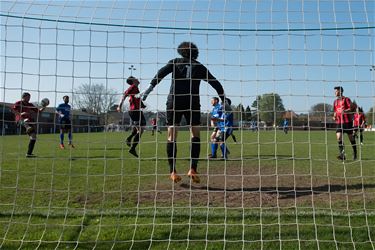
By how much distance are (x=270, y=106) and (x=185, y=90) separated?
1289 millimetres

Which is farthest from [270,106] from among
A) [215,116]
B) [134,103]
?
[215,116]

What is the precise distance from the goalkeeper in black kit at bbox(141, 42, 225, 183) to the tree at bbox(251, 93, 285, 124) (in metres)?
0.55

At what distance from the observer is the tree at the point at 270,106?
4.30m

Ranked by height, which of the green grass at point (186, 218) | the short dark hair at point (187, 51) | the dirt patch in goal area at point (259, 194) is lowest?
the green grass at point (186, 218)

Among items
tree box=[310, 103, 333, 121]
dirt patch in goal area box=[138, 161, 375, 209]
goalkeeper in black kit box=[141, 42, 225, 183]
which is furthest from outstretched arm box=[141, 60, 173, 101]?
tree box=[310, 103, 333, 121]

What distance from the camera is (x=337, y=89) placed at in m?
4.90

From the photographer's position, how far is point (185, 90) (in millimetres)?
5219

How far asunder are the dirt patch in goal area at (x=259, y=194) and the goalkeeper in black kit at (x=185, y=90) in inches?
13.5

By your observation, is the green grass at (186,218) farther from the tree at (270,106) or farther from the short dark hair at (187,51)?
the short dark hair at (187,51)

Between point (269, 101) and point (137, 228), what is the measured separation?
2.00 meters

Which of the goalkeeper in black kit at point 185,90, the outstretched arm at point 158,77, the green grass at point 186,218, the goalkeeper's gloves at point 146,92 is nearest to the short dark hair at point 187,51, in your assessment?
the goalkeeper in black kit at point 185,90

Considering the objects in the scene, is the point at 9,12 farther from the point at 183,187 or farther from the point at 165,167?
the point at 165,167

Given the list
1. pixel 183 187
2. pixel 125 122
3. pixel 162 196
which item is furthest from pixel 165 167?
pixel 162 196

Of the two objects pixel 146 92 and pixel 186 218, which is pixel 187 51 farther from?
pixel 186 218
